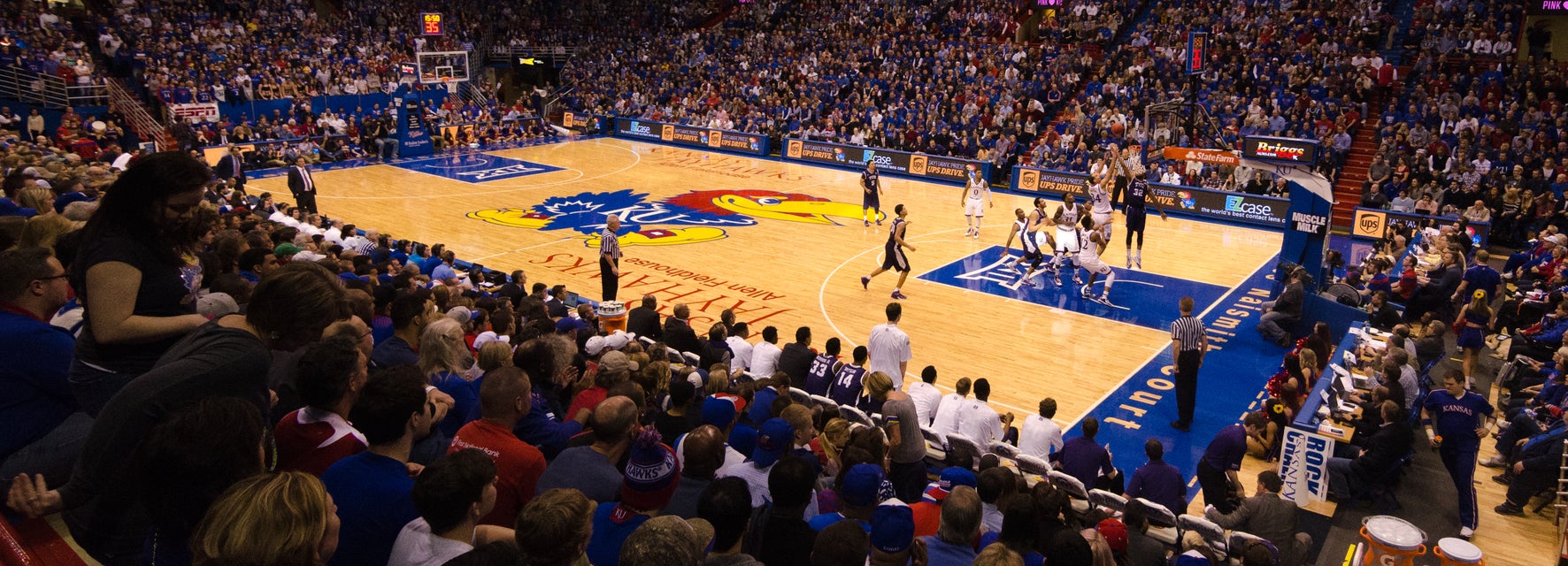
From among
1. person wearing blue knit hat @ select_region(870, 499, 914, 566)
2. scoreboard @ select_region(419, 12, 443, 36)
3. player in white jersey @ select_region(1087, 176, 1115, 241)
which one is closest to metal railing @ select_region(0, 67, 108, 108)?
scoreboard @ select_region(419, 12, 443, 36)

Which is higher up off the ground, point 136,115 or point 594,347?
point 136,115

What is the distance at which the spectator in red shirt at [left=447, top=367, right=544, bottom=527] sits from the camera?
449 centimetres

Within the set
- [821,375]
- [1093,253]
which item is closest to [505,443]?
[821,375]

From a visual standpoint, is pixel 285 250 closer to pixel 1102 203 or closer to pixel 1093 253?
pixel 1093 253

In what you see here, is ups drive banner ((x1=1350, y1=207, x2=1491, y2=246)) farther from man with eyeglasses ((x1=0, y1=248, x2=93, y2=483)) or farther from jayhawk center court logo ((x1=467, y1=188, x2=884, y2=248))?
man with eyeglasses ((x1=0, y1=248, x2=93, y2=483))

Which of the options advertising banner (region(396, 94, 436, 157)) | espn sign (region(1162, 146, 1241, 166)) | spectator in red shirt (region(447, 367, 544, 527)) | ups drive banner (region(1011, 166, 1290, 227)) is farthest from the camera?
advertising banner (region(396, 94, 436, 157))

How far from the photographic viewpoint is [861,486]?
5125 millimetres

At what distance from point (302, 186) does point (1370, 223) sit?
23.4 metres

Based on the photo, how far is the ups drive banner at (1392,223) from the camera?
18.8 metres

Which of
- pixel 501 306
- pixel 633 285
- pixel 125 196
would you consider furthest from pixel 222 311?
pixel 633 285

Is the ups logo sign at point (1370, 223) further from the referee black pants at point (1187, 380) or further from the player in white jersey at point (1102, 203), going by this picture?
the referee black pants at point (1187, 380)

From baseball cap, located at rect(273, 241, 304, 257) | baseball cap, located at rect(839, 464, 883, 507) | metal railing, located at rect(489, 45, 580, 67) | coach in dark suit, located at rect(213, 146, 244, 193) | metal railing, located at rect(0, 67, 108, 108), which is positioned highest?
metal railing, located at rect(489, 45, 580, 67)

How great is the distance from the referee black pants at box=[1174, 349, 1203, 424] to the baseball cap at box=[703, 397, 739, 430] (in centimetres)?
702

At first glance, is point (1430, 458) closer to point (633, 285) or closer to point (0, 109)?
point (633, 285)
